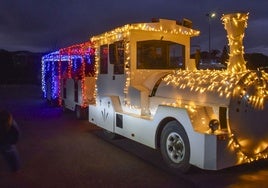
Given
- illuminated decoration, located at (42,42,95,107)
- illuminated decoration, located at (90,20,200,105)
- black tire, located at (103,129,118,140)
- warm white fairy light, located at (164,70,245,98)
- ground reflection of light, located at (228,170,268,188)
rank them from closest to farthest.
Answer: ground reflection of light, located at (228,170,268,188), warm white fairy light, located at (164,70,245,98), illuminated decoration, located at (90,20,200,105), black tire, located at (103,129,118,140), illuminated decoration, located at (42,42,95,107)

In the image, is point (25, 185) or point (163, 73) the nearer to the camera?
point (25, 185)

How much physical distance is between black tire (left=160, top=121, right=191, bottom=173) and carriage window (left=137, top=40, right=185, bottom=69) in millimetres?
2298

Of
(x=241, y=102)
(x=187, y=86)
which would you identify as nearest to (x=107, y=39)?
(x=187, y=86)

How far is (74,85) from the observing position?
15312 millimetres

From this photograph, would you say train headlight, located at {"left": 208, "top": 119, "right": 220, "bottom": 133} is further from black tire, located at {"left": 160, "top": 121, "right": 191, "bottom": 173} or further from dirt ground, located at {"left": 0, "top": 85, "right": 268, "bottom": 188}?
dirt ground, located at {"left": 0, "top": 85, "right": 268, "bottom": 188}

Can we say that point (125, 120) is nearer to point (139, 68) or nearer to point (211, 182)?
point (139, 68)

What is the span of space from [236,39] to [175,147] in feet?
7.81

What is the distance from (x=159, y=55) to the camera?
934 cm

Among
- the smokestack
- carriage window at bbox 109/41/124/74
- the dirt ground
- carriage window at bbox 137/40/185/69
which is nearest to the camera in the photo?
the dirt ground

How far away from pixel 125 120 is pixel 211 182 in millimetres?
3094

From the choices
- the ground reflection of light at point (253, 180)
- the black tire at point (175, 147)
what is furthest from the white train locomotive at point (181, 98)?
the ground reflection of light at point (253, 180)

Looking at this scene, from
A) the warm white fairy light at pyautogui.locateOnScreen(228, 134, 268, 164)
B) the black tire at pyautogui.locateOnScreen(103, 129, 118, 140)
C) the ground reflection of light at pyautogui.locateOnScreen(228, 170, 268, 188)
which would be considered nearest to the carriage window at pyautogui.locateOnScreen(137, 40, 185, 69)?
the black tire at pyautogui.locateOnScreen(103, 129, 118, 140)

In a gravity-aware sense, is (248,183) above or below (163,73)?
below

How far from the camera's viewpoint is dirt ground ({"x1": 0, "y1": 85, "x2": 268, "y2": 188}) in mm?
6473
